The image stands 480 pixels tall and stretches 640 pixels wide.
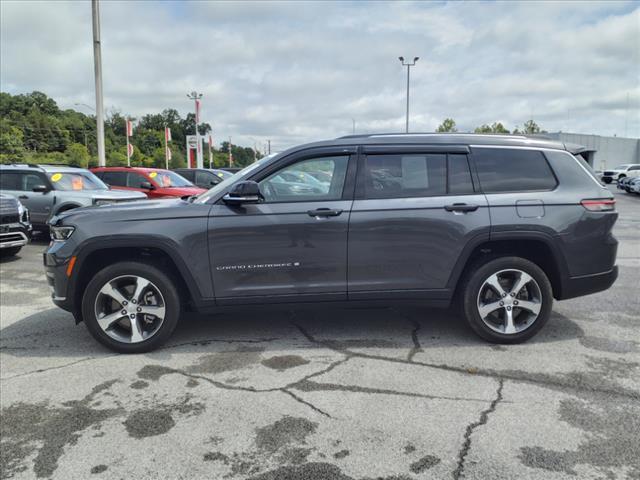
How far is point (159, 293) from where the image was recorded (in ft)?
13.7

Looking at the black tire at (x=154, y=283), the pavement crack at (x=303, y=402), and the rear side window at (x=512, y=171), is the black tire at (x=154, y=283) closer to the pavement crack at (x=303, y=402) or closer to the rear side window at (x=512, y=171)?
the pavement crack at (x=303, y=402)

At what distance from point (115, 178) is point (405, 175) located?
35.0 feet

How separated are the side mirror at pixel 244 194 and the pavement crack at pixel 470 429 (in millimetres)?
2302

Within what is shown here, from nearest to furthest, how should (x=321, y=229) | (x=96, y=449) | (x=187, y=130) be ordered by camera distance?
(x=96, y=449) < (x=321, y=229) < (x=187, y=130)

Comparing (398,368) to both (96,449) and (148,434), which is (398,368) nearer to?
(148,434)

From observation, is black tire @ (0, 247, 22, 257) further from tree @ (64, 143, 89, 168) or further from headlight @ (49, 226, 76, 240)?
tree @ (64, 143, 89, 168)

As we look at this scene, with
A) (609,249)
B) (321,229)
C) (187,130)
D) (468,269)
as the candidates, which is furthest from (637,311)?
(187,130)

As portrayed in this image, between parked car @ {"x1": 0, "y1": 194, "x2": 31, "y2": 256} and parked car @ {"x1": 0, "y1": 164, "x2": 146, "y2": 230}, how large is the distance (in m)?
1.52

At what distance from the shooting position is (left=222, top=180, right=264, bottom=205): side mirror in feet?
13.1

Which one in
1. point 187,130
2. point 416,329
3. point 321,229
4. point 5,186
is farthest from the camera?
point 187,130

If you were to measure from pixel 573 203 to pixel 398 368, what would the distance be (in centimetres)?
207

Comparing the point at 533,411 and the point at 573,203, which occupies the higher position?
the point at 573,203

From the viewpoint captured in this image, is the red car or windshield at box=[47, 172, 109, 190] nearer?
windshield at box=[47, 172, 109, 190]

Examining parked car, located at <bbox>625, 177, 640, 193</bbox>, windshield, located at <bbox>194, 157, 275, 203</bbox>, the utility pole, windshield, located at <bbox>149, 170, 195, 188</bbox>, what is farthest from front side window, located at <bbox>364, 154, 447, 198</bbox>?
parked car, located at <bbox>625, 177, 640, 193</bbox>
